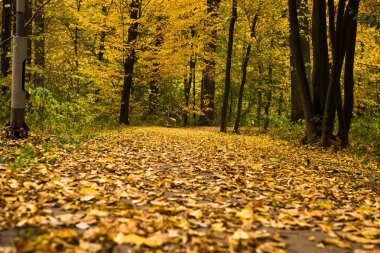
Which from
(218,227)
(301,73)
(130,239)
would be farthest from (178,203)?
(301,73)

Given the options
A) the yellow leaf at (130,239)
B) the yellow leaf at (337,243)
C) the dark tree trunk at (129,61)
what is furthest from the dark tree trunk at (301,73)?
the yellow leaf at (130,239)

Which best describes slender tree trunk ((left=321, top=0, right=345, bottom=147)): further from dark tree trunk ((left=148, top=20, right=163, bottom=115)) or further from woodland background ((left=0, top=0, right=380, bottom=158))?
dark tree trunk ((left=148, top=20, right=163, bottom=115))

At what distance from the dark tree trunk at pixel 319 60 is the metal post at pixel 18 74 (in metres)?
7.65

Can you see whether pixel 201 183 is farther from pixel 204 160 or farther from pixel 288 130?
pixel 288 130

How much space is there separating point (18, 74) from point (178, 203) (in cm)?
558

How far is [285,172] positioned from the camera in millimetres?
6414

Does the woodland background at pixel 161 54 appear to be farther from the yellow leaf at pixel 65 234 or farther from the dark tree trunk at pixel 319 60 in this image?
the yellow leaf at pixel 65 234

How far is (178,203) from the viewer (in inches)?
161

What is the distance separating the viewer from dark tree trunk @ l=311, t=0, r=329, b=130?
10.2 metres

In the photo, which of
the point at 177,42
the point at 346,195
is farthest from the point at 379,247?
the point at 177,42

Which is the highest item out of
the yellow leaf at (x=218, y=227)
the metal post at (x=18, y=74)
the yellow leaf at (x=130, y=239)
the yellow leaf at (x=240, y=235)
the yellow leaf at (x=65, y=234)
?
the metal post at (x=18, y=74)

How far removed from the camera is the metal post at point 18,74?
7828 mm

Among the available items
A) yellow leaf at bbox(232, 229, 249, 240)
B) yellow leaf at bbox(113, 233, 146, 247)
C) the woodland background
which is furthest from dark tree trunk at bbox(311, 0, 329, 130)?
yellow leaf at bbox(113, 233, 146, 247)

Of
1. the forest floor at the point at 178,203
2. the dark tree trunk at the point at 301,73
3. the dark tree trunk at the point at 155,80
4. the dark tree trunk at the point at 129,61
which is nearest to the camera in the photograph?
the forest floor at the point at 178,203
